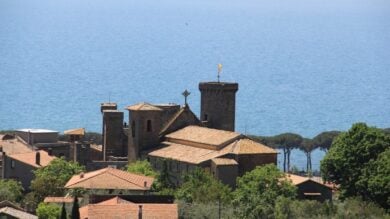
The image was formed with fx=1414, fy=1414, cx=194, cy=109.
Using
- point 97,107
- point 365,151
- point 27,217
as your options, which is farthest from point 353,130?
point 97,107

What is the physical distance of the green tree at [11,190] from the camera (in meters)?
56.2

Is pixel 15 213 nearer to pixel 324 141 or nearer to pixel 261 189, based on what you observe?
pixel 261 189

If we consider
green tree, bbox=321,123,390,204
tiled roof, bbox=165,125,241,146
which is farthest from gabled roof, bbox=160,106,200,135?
green tree, bbox=321,123,390,204

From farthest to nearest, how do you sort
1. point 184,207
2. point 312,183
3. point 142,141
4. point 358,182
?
1. point 142,141
2. point 312,183
3. point 358,182
4. point 184,207

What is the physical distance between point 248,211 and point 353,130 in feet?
29.9

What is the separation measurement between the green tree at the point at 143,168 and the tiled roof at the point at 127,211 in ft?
43.5

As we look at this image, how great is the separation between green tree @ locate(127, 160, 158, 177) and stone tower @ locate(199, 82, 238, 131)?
6310 millimetres

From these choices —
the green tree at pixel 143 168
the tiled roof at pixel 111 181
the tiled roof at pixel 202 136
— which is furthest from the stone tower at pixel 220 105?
the tiled roof at pixel 111 181

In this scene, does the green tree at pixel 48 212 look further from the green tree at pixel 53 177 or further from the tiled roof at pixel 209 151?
the tiled roof at pixel 209 151

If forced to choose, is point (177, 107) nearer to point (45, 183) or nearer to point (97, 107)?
point (45, 183)

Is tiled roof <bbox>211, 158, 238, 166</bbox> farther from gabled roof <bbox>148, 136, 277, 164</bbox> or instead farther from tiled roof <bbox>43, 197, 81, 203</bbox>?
tiled roof <bbox>43, 197, 81, 203</bbox>

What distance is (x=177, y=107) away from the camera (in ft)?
225

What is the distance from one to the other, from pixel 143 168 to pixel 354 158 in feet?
33.0

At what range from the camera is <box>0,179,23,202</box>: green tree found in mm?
56213
